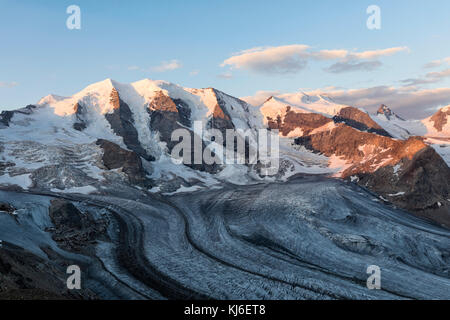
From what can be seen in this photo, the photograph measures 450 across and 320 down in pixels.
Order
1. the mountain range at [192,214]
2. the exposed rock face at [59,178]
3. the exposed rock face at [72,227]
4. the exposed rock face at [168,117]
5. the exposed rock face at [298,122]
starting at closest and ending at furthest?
the mountain range at [192,214], the exposed rock face at [72,227], the exposed rock face at [59,178], the exposed rock face at [168,117], the exposed rock face at [298,122]

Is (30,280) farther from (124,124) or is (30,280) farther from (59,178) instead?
(124,124)

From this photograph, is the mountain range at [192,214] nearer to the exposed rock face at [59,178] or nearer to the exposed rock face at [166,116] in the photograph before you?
the exposed rock face at [59,178]

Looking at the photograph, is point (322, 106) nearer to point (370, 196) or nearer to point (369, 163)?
point (369, 163)

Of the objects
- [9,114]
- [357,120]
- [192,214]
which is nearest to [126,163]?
[192,214]

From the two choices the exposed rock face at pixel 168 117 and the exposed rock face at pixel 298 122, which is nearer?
the exposed rock face at pixel 168 117

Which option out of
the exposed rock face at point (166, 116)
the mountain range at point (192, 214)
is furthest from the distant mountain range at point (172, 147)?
the mountain range at point (192, 214)

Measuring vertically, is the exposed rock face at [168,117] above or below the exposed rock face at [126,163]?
above

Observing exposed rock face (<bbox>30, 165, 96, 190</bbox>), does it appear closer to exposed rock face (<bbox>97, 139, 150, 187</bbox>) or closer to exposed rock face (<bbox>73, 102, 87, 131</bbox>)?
exposed rock face (<bbox>97, 139, 150, 187</bbox>)
